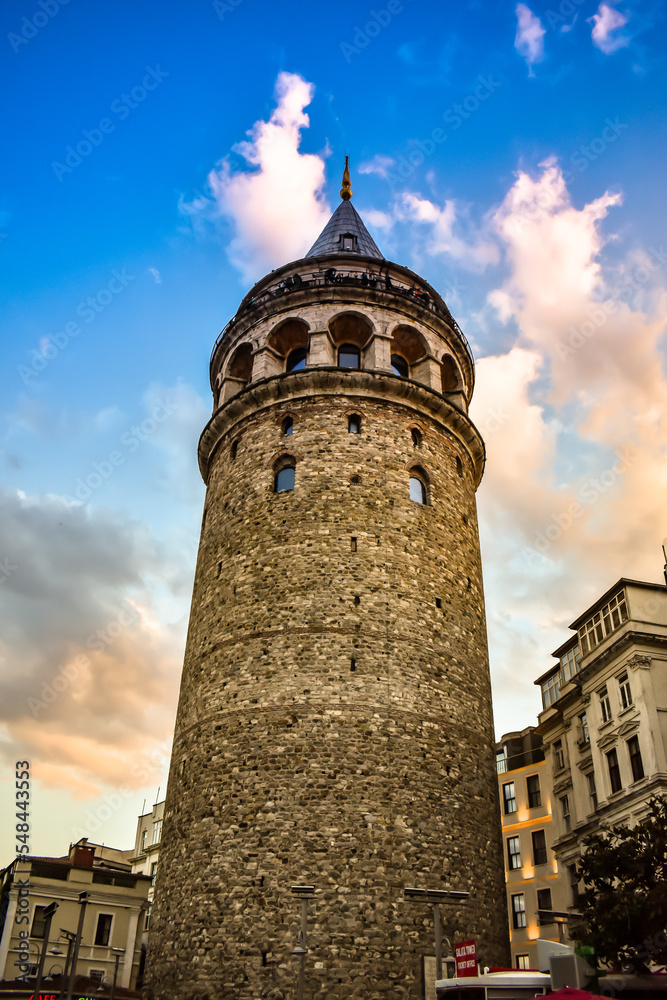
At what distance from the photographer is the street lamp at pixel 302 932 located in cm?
1597

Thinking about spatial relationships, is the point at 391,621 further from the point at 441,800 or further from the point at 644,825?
the point at 644,825

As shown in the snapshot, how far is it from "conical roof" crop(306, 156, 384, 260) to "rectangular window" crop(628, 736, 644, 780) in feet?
61.7

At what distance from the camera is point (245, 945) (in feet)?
56.9

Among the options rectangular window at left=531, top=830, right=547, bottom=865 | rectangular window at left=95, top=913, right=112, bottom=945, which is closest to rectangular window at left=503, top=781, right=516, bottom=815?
rectangular window at left=531, top=830, right=547, bottom=865

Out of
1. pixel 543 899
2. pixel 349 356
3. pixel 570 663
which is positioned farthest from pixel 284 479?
pixel 543 899

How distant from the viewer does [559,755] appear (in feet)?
101

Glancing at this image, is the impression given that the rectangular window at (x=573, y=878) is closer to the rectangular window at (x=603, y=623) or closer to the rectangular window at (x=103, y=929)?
the rectangular window at (x=603, y=623)

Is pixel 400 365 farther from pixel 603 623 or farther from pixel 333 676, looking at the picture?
pixel 333 676

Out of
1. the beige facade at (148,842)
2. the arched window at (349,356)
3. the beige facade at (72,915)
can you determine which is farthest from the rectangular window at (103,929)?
the arched window at (349,356)

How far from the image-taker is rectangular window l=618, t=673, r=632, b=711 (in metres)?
24.7

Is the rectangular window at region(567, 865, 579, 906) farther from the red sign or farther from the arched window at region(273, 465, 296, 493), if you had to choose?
the arched window at region(273, 465, 296, 493)

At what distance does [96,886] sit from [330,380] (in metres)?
20.8

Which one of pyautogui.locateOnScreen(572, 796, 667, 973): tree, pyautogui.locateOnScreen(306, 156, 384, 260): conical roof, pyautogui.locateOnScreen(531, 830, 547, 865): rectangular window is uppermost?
pyautogui.locateOnScreen(306, 156, 384, 260): conical roof

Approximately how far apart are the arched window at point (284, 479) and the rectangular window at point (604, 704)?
12151 millimetres
